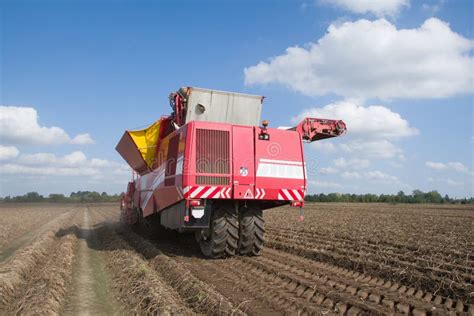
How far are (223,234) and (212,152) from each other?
186cm

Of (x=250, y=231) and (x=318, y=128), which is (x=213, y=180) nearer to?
(x=250, y=231)

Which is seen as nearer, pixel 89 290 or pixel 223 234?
pixel 89 290

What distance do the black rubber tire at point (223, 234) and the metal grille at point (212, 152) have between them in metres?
1.02

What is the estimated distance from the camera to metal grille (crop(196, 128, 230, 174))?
889 centimetres

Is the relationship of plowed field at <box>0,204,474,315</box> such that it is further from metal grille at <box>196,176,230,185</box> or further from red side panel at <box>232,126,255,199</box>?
metal grille at <box>196,176,230,185</box>

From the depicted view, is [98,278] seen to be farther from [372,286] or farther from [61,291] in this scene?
[372,286]

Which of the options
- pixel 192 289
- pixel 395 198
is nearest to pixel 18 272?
pixel 192 289

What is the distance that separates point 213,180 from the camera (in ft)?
29.1

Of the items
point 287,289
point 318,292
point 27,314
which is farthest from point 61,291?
point 318,292

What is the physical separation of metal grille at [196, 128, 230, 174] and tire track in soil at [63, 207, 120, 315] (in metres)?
2.99

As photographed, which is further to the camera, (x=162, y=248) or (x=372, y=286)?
(x=162, y=248)

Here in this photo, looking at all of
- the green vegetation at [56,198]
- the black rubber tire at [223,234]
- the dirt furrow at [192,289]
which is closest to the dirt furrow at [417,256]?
the black rubber tire at [223,234]

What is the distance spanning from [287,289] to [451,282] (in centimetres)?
266

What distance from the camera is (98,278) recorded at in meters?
7.87
